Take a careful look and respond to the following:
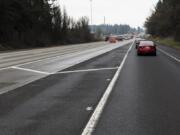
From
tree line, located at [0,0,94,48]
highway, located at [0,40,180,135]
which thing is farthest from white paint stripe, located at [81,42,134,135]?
tree line, located at [0,0,94,48]

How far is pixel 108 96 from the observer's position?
13742 mm

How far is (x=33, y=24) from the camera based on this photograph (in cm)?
8306

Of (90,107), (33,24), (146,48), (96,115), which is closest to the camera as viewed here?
(96,115)

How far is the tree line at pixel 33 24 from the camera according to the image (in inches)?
2800

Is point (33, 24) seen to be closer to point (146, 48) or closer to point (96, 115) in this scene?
point (146, 48)

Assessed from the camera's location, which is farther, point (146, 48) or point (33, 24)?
point (33, 24)

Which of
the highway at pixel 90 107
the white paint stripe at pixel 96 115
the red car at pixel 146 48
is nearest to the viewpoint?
the white paint stripe at pixel 96 115

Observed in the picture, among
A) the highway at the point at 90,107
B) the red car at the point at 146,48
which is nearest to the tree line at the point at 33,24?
the red car at the point at 146,48

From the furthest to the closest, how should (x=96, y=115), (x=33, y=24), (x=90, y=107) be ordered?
1. (x=33, y=24)
2. (x=90, y=107)
3. (x=96, y=115)

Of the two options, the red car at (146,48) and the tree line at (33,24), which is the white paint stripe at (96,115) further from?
the tree line at (33,24)

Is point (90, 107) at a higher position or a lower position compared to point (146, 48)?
higher

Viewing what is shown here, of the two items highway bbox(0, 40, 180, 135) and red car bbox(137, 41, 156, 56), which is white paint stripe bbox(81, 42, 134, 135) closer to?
highway bbox(0, 40, 180, 135)

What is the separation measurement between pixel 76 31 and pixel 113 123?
4434 inches

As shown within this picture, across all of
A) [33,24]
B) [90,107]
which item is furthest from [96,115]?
[33,24]
